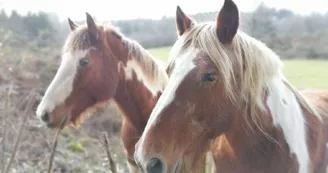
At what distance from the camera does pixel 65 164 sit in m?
6.45

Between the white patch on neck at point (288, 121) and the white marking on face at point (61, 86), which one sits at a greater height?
the white patch on neck at point (288, 121)

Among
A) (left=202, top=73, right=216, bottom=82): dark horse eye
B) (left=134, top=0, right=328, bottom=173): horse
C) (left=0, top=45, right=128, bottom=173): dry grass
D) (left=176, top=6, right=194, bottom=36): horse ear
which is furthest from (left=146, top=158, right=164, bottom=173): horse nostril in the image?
(left=0, top=45, right=128, bottom=173): dry grass

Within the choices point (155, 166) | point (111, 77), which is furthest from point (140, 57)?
point (155, 166)

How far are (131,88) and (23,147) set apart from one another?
12.7 feet

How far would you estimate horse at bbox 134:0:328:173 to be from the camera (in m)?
1.79

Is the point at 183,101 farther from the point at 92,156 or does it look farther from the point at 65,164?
the point at 92,156

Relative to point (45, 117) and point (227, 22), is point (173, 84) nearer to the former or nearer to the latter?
point (227, 22)

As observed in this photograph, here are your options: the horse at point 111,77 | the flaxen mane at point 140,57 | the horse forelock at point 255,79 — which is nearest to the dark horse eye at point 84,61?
the horse at point 111,77

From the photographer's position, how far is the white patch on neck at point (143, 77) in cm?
373

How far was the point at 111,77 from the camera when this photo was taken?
3721 millimetres

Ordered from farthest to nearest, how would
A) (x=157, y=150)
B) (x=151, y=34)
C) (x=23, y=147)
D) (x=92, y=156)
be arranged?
(x=92, y=156) → (x=23, y=147) → (x=151, y=34) → (x=157, y=150)

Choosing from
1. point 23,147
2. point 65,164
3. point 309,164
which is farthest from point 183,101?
point 23,147

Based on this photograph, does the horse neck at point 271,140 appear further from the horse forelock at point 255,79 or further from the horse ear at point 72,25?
the horse ear at point 72,25

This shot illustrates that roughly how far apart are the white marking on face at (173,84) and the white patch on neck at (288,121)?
Result: 485 millimetres
